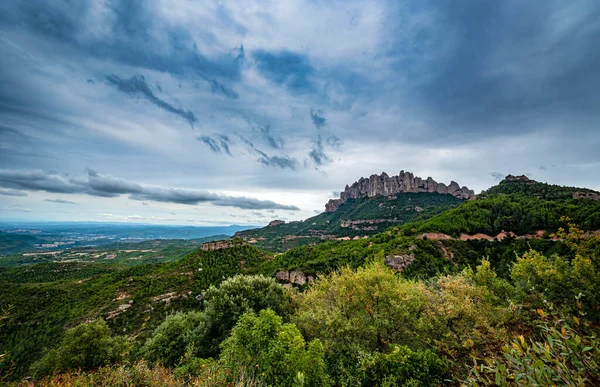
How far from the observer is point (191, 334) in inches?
784

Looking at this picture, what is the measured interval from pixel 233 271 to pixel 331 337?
63278mm

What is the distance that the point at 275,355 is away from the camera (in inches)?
409

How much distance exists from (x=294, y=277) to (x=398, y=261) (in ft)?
96.2

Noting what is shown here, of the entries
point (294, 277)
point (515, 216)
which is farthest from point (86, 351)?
point (515, 216)

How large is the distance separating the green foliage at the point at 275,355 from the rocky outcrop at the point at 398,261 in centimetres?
5267

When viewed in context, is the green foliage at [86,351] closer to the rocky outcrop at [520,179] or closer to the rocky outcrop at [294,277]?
the rocky outcrop at [294,277]

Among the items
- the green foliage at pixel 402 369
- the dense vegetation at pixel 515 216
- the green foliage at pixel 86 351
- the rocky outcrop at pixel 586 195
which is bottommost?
the green foliage at pixel 86 351

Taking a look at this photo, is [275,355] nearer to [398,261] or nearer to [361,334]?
[361,334]

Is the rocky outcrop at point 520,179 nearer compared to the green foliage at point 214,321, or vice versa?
the green foliage at point 214,321

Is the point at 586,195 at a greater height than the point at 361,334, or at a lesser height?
greater

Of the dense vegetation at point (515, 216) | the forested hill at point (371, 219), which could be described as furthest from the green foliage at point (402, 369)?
the forested hill at point (371, 219)

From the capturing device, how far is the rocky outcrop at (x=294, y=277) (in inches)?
2412

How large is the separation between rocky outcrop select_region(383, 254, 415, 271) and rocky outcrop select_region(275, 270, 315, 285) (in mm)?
21127

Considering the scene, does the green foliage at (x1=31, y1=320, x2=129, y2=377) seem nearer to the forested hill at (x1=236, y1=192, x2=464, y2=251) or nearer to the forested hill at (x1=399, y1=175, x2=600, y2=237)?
the forested hill at (x1=399, y1=175, x2=600, y2=237)
